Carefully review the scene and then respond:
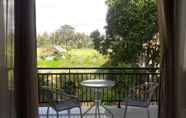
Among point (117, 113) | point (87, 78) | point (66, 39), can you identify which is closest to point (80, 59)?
point (66, 39)

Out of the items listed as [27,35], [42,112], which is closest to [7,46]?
[27,35]

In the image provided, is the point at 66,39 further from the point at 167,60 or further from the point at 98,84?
the point at 167,60

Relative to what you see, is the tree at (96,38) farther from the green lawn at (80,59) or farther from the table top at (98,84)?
the table top at (98,84)

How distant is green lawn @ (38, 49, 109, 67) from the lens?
22.4ft

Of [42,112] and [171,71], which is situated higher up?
[171,71]

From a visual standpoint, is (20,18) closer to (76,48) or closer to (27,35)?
(27,35)

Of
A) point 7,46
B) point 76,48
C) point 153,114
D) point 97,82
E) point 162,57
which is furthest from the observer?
point 76,48

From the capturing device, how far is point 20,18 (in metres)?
2.98

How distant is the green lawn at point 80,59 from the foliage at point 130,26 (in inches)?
14.3

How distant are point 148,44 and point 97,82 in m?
2.73

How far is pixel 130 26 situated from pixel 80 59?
138cm

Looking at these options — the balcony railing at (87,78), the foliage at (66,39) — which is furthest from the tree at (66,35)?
the balcony railing at (87,78)

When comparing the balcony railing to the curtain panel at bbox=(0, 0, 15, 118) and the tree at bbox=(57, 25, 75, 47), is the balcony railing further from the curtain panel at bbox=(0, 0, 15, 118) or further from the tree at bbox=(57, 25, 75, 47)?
the curtain panel at bbox=(0, 0, 15, 118)

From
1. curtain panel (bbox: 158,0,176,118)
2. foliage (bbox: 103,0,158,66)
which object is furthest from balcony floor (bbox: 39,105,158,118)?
foliage (bbox: 103,0,158,66)
